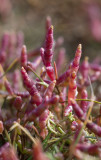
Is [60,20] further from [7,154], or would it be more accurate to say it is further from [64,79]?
[7,154]

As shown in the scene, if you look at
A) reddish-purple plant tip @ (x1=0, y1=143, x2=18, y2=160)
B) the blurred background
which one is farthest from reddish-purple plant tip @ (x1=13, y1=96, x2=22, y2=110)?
the blurred background

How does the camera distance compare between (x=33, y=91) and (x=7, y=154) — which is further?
(x=33, y=91)

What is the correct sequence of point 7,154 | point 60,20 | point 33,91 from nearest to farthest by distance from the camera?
1. point 7,154
2. point 33,91
3. point 60,20

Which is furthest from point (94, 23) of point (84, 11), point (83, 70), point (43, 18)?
point (83, 70)

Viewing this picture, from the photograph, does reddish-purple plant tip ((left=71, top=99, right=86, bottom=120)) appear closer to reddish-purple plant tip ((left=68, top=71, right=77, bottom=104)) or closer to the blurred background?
reddish-purple plant tip ((left=68, top=71, right=77, bottom=104))

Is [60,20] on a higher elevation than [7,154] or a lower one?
higher

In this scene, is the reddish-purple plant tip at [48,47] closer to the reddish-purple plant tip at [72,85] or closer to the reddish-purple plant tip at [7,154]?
the reddish-purple plant tip at [72,85]

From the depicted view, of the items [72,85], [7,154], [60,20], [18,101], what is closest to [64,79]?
[72,85]

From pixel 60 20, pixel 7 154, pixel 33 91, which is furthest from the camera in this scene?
pixel 60 20
